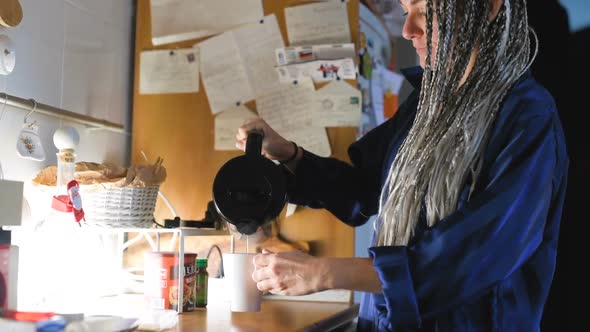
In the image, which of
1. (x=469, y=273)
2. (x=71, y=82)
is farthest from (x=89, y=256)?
(x=469, y=273)

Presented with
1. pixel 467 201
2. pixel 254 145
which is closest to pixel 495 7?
pixel 467 201

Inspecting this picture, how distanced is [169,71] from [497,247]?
112 cm

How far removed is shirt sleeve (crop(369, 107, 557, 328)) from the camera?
86 cm

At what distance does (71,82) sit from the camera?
1.48 m

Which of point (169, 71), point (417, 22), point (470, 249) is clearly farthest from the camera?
point (169, 71)

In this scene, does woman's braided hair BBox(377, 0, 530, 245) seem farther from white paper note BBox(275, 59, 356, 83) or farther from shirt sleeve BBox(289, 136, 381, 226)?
white paper note BBox(275, 59, 356, 83)

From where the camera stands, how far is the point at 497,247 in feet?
2.83

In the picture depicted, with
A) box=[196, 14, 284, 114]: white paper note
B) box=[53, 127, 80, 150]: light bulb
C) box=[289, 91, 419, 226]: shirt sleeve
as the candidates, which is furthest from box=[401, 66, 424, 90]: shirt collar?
box=[53, 127, 80, 150]: light bulb

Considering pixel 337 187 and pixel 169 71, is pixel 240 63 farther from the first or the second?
pixel 337 187

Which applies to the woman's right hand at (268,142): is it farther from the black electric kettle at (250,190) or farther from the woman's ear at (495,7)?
the woman's ear at (495,7)

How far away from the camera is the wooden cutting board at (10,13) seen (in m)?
1.14

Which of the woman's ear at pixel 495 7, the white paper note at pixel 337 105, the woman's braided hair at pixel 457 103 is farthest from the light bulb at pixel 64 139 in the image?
the woman's ear at pixel 495 7

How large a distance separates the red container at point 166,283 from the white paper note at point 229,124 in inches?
17.2

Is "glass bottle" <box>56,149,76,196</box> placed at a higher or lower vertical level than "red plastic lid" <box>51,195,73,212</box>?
higher
